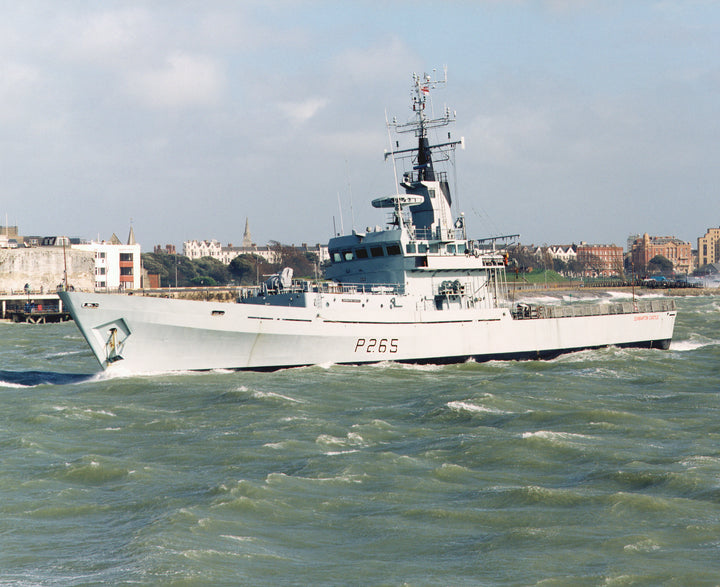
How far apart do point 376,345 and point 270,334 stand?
425 cm

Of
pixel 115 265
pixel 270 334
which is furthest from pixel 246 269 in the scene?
pixel 270 334

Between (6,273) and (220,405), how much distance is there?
67906mm

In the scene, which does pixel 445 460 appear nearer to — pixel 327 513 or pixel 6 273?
pixel 327 513

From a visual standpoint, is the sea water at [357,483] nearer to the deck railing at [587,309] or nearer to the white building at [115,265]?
the deck railing at [587,309]

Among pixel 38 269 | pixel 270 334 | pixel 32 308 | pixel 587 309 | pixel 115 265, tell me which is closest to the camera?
pixel 270 334

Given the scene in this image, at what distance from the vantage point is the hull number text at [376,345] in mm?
28906

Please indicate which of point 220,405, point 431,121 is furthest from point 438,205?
point 220,405

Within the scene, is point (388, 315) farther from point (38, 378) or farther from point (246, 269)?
point (246, 269)

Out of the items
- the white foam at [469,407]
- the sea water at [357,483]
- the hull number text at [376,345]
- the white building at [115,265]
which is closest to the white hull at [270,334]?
the hull number text at [376,345]

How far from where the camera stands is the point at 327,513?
13.0 metres

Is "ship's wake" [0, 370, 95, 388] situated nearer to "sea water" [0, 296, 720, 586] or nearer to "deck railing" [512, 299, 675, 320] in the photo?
"sea water" [0, 296, 720, 586]

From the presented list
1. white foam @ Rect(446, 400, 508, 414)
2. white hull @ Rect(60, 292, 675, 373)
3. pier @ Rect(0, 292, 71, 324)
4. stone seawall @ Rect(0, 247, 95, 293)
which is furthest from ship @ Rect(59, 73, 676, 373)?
stone seawall @ Rect(0, 247, 95, 293)

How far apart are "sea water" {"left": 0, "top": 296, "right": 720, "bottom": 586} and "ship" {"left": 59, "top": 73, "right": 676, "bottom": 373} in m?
1.74

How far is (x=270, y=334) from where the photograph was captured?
89.7 ft
